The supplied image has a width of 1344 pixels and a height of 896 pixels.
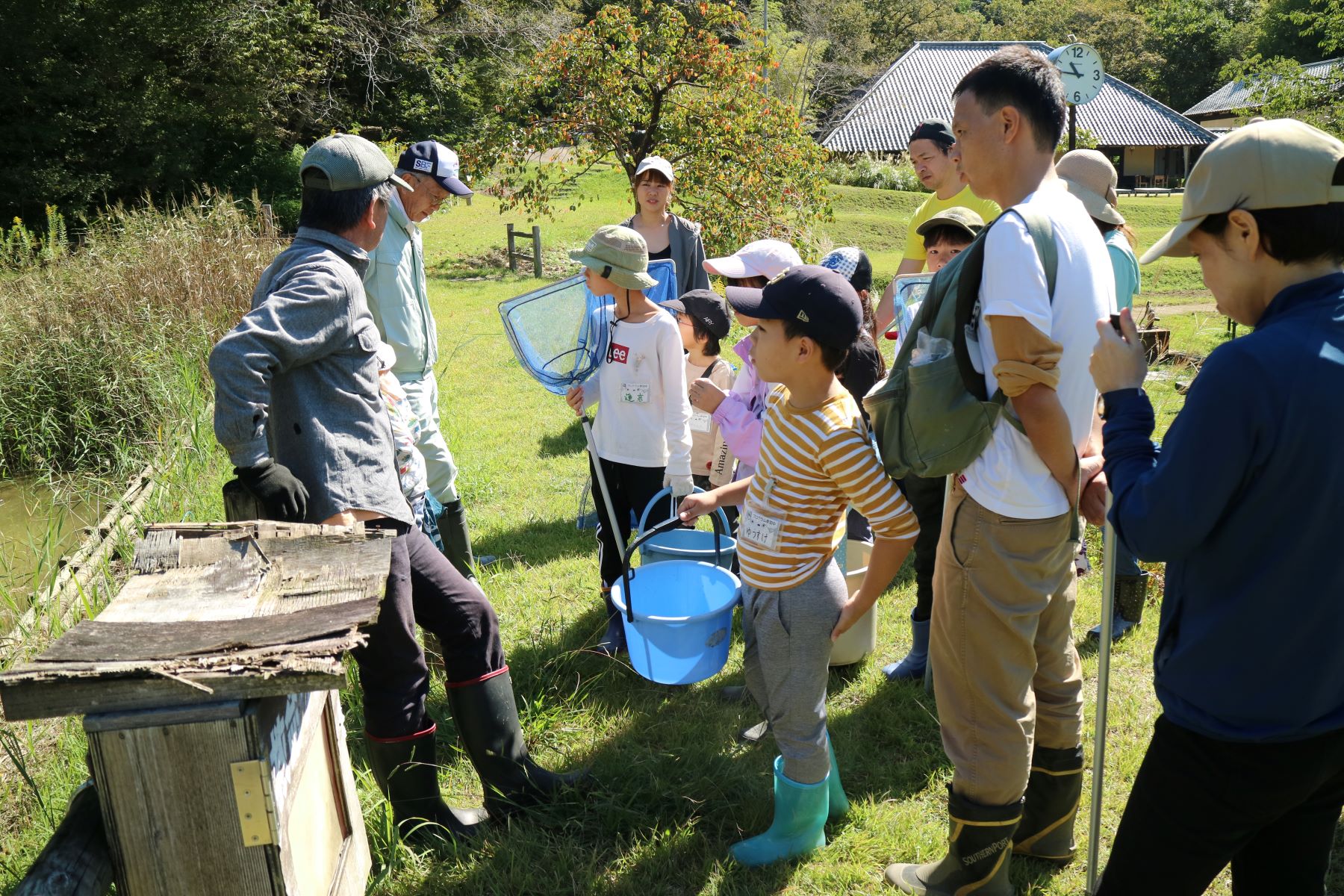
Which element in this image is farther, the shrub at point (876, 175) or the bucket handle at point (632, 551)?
the shrub at point (876, 175)

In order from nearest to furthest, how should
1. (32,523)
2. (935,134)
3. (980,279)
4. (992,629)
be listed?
(980,279) → (992,629) → (935,134) → (32,523)

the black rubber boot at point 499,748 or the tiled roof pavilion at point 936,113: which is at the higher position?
the tiled roof pavilion at point 936,113

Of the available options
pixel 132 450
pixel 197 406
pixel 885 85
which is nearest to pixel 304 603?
pixel 197 406

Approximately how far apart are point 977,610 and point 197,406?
5533 millimetres

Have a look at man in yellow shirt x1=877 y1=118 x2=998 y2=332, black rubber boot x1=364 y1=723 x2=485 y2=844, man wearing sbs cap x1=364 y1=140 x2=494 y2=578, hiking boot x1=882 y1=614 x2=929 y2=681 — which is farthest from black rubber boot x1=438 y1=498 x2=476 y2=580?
man in yellow shirt x1=877 y1=118 x2=998 y2=332

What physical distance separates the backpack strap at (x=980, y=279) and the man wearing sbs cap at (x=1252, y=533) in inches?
13.6

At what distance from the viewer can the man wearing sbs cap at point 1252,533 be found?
5.06ft

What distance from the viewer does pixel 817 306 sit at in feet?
8.05

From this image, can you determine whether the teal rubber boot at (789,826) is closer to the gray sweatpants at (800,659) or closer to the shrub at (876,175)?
the gray sweatpants at (800,659)

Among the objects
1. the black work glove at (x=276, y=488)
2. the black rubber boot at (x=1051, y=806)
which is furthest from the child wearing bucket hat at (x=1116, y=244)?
the black work glove at (x=276, y=488)

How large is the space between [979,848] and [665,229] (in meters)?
3.97

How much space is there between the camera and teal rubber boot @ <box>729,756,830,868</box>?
265 centimetres

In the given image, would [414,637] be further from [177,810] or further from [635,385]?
[635,385]

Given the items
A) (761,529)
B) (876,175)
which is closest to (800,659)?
(761,529)
